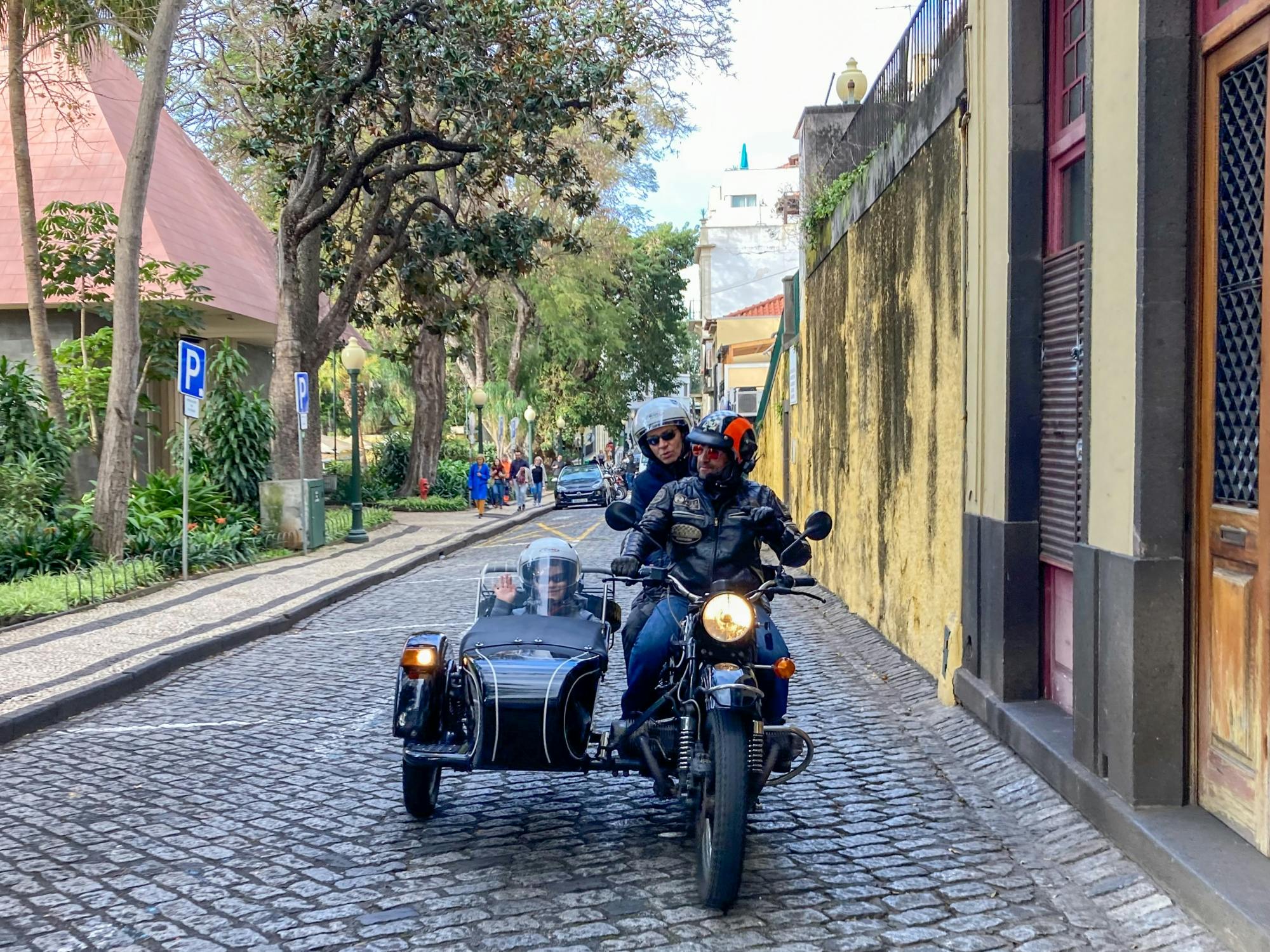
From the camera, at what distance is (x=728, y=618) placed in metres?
4.43

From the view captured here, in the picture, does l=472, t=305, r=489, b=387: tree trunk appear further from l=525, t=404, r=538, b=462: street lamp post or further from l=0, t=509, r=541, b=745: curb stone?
l=0, t=509, r=541, b=745: curb stone

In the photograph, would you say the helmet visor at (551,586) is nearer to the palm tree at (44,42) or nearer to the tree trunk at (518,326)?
the palm tree at (44,42)

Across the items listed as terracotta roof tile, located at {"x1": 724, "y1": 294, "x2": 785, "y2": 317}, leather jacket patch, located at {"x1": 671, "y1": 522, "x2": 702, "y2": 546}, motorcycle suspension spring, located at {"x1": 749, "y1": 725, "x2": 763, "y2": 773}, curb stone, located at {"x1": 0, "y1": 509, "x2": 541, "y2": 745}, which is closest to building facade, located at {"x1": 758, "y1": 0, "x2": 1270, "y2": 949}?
motorcycle suspension spring, located at {"x1": 749, "y1": 725, "x2": 763, "y2": 773}

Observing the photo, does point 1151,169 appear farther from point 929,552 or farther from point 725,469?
point 929,552

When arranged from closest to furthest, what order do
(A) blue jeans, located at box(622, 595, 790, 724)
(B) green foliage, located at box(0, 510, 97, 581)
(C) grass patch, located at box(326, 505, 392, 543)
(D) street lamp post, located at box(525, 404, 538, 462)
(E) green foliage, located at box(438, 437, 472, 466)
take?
1. (A) blue jeans, located at box(622, 595, 790, 724)
2. (B) green foliage, located at box(0, 510, 97, 581)
3. (C) grass patch, located at box(326, 505, 392, 543)
4. (E) green foliage, located at box(438, 437, 472, 466)
5. (D) street lamp post, located at box(525, 404, 538, 462)

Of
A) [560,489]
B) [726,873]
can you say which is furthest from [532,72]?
[560,489]

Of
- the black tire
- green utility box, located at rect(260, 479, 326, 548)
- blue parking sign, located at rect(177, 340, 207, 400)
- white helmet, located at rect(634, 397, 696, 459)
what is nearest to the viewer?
the black tire

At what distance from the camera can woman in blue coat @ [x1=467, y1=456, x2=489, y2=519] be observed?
103 ft

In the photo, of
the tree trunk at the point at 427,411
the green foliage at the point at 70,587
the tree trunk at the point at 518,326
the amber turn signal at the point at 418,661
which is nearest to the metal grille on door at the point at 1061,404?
the amber turn signal at the point at 418,661

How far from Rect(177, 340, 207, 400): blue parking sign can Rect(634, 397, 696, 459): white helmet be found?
852 cm

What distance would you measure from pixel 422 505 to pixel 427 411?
8.30 feet

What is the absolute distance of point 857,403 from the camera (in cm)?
1143

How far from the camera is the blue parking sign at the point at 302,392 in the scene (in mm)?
18672

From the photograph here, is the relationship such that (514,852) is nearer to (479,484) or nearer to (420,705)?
(420,705)
